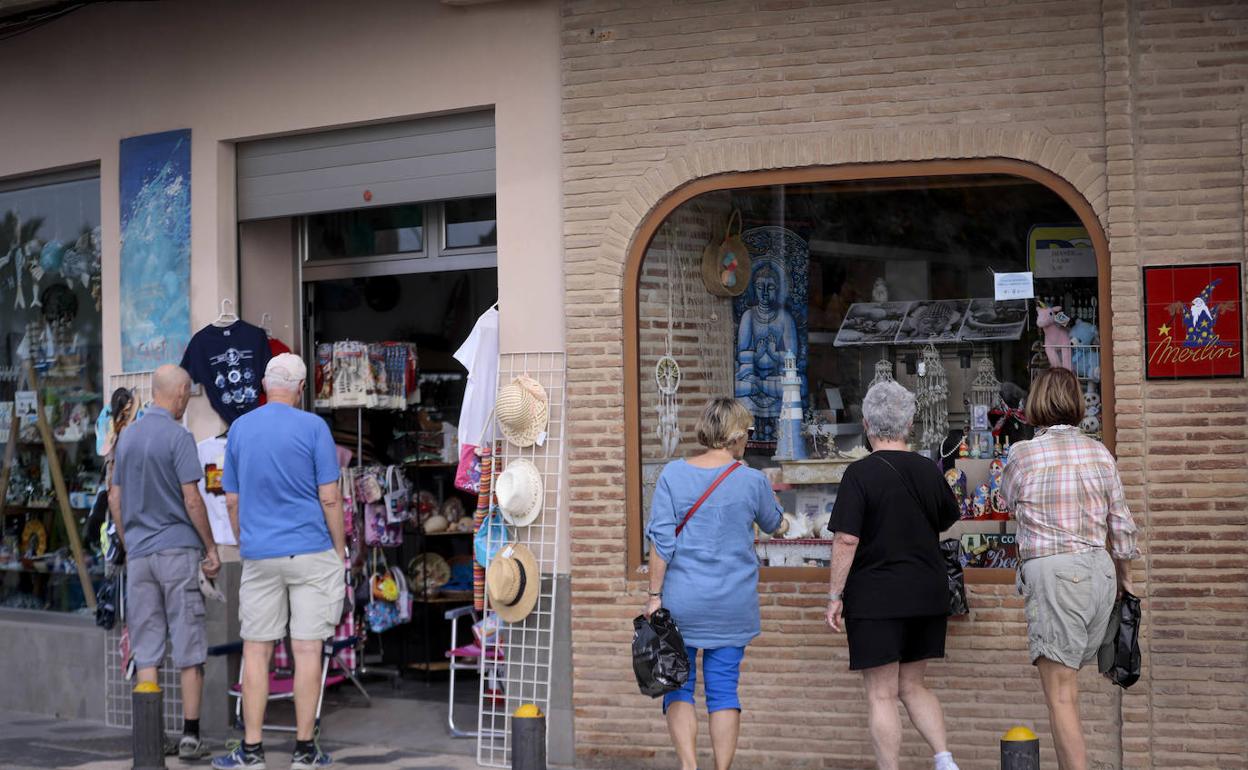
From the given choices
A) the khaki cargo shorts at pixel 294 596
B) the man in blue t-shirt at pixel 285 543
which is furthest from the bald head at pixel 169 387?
the khaki cargo shorts at pixel 294 596

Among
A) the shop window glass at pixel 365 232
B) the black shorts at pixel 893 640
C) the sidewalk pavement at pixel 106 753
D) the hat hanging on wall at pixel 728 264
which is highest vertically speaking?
the shop window glass at pixel 365 232

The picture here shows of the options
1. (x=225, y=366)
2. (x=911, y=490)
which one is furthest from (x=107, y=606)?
(x=911, y=490)

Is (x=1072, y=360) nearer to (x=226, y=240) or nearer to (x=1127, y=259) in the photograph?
(x=1127, y=259)

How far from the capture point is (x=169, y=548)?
23.7ft

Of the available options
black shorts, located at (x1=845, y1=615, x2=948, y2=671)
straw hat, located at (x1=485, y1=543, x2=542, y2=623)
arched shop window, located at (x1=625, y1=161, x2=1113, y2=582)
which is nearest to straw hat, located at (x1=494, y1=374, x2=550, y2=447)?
arched shop window, located at (x1=625, y1=161, x2=1113, y2=582)

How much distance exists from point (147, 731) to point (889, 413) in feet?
11.1

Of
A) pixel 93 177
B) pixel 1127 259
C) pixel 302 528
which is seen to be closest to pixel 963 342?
pixel 1127 259

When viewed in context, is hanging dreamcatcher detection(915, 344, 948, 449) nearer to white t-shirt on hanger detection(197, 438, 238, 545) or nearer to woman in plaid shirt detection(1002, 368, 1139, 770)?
woman in plaid shirt detection(1002, 368, 1139, 770)

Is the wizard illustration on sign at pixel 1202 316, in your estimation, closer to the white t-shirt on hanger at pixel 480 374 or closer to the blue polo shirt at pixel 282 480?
the white t-shirt on hanger at pixel 480 374

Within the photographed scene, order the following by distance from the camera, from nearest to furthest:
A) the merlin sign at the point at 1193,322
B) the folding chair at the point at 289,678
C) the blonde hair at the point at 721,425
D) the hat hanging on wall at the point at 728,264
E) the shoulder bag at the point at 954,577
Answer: the blonde hair at the point at 721,425
the shoulder bag at the point at 954,577
the merlin sign at the point at 1193,322
the hat hanging on wall at the point at 728,264
the folding chair at the point at 289,678

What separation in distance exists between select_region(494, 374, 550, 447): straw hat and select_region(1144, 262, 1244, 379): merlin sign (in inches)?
121

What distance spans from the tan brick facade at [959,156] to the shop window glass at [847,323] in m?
0.29

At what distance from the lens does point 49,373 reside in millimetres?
9742

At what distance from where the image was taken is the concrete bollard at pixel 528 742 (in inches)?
202
